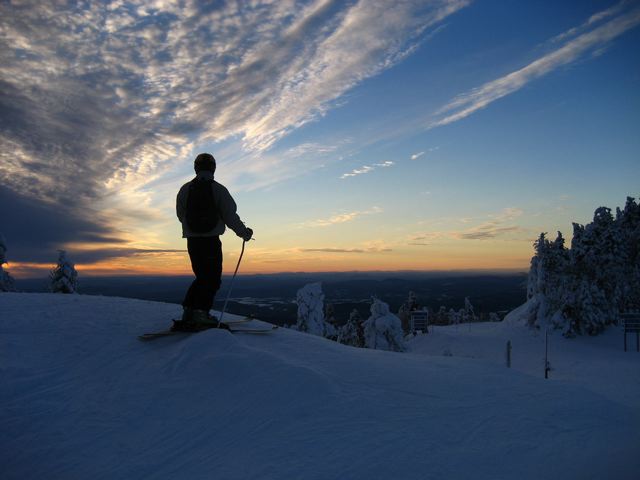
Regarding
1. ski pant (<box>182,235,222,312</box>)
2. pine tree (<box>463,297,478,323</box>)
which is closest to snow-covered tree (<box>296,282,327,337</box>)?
A: ski pant (<box>182,235,222,312</box>)

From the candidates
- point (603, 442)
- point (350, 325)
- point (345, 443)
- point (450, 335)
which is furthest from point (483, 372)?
point (350, 325)

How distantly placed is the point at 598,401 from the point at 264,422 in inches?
154

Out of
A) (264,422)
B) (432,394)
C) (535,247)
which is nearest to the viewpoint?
(264,422)

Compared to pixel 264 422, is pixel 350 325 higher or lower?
lower

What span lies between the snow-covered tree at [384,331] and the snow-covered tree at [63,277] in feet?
77.9

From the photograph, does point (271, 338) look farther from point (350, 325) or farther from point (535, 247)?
point (535, 247)

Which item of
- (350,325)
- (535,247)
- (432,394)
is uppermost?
(535,247)

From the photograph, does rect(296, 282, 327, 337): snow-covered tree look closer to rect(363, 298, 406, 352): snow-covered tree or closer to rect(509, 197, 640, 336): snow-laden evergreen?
rect(363, 298, 406, 352): snow-covered tree

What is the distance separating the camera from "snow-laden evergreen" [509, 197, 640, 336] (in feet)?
121

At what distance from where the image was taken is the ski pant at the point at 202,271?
A: 606 cm

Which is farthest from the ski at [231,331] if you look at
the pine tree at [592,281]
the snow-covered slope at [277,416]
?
the pine tree at [592,281]

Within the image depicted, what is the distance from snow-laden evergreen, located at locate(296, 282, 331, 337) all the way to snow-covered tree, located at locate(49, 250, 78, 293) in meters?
18.9

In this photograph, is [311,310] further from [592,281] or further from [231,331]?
[231,331]

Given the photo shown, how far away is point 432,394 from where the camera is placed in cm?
434
